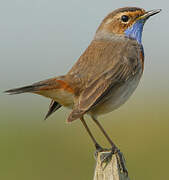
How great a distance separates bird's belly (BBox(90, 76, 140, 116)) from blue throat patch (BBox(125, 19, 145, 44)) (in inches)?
34.5

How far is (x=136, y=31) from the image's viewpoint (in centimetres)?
981

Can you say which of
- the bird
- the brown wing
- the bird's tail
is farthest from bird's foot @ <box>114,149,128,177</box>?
the bird's tail

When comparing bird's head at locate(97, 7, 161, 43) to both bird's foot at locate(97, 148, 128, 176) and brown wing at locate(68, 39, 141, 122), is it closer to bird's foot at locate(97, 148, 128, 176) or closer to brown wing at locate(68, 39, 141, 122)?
brown wing at locate(68, 39, 141, 122)

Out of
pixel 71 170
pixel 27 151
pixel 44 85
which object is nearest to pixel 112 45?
pixel 44 85

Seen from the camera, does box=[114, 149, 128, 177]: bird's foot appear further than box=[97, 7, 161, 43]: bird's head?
No

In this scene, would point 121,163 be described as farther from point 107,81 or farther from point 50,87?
point 50,87

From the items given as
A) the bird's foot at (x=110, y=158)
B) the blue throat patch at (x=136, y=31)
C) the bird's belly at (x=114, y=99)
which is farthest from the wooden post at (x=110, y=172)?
the blue throat patch at (x=136, y=31)

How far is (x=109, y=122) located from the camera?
49.3 ft

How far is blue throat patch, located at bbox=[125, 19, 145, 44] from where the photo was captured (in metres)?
9.81

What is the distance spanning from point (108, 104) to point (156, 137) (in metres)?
5.05

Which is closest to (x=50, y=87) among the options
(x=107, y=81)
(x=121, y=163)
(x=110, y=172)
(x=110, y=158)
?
(x=107, y=81)

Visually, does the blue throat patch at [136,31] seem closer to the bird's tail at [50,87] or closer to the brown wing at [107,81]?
the brown wing at [107,81]

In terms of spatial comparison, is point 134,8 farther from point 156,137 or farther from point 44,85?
point 156,137

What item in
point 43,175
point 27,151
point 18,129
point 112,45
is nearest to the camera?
point 112,45
